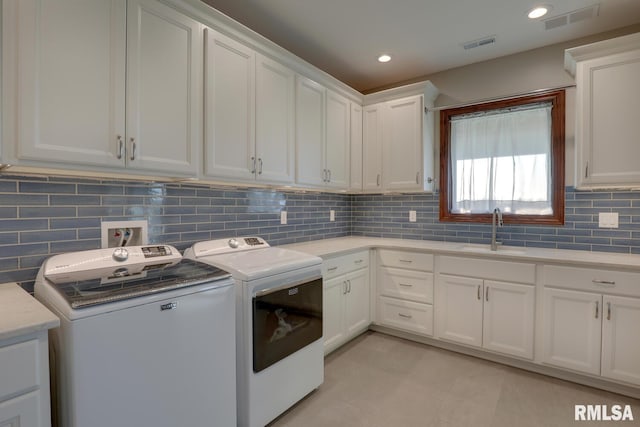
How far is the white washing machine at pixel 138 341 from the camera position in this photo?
1.14 metres

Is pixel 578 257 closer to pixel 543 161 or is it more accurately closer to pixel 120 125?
pixel 543 161

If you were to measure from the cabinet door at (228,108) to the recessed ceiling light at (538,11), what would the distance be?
196cm

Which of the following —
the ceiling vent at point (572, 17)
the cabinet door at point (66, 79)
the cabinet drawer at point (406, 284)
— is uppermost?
the ceiling vent at point (572, 17)

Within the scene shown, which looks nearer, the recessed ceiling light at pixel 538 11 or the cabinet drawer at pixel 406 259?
the recessed ceiling light at pixel 538 11

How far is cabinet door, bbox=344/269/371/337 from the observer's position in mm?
2775

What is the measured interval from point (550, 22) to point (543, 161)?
107 cm

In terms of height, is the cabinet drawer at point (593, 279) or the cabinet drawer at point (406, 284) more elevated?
the cabinet drawer at point (593, 279)

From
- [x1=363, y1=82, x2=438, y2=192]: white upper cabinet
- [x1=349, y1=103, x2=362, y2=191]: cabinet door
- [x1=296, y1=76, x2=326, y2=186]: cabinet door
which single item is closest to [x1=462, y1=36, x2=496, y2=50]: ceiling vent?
[x1=363, y1=82, x2=438, y2=192]: white upper cabinet

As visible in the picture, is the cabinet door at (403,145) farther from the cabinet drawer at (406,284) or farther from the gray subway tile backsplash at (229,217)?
the cabinet drawer at (406,284)

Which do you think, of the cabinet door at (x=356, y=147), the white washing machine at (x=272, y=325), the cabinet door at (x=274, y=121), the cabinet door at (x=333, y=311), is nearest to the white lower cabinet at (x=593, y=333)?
the cabinet door at (x=333, y=311)

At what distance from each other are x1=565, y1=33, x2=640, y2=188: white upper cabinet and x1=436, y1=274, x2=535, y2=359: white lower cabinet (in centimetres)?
96

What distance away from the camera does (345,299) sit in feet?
8.96

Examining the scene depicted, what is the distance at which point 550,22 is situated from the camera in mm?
2395

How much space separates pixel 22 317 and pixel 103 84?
3.39 ft
